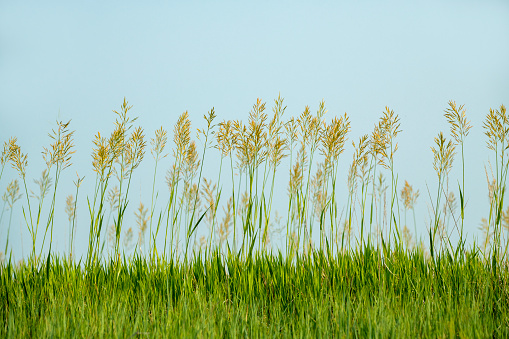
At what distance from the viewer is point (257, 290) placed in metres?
3.99

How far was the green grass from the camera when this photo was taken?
3.30 m

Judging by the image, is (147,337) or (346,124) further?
(346,124)

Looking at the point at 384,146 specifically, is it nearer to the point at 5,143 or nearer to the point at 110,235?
the point at 110,235

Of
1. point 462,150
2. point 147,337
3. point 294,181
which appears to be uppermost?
point 462,150

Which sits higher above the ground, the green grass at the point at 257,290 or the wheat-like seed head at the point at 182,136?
the wheat-like seed head at the point at 182,136

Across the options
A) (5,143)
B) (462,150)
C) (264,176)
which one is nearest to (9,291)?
(5,143)

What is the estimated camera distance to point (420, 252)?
443cm

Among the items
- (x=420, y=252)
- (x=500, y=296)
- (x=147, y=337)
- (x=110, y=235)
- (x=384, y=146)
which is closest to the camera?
(x=147, y=337)

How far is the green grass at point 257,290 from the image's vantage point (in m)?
3.30

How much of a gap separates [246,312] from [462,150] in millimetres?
2448

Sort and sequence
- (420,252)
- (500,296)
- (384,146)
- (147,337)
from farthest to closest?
1. (420,252)
2. (384,146)
3. (500,296)
4. (147,337)

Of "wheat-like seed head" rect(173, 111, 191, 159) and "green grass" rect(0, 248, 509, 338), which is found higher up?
"wheat-like seed head" rect(173, 111, 191, 159)

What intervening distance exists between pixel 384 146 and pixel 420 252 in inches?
47.7

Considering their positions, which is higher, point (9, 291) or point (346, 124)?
point (346, 124)
